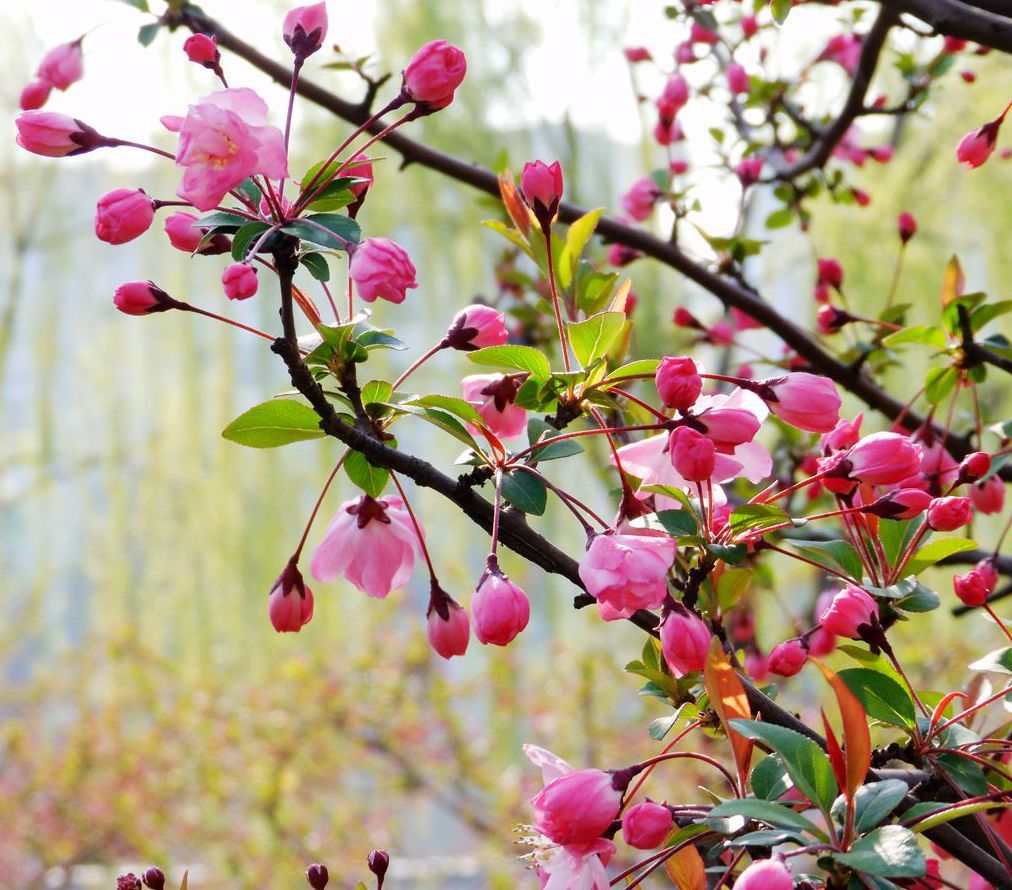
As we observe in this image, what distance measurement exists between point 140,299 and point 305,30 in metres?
0.16

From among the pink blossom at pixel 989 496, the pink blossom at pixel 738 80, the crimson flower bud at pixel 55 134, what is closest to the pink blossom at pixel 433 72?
the crimson flower bud at pixel 55 134

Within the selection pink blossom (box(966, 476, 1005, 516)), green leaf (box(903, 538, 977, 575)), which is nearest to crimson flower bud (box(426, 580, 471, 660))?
green leaf (box(903, 538, 977, 575))

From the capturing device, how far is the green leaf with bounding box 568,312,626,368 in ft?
1.78

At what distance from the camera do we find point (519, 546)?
0.54 metres

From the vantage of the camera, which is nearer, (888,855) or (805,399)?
(888,855)

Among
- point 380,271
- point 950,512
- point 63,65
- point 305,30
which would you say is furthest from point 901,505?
point 63,65

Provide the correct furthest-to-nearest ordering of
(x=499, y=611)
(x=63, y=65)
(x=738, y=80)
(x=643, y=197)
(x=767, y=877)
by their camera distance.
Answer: (x=738, y=80) < (x=643, y=197) < (x=63, y=65) < (x=499, y=611) < (x=767, y=877)

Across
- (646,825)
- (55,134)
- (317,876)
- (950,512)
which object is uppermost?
(55,134)

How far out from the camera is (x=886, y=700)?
0.55m

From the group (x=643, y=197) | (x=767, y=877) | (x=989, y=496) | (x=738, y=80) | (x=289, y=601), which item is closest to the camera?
(x=767, y=877)

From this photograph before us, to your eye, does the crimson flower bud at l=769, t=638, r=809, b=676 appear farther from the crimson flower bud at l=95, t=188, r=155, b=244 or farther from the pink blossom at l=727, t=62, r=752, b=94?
the pink blossom at l=727, t=62, r=752, b=94

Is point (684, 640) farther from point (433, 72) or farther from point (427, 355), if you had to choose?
point (433, 72)

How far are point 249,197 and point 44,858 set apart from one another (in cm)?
398

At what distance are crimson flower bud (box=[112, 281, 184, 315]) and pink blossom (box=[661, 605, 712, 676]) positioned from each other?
0.27 metres
